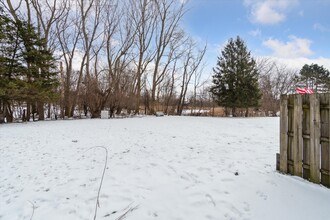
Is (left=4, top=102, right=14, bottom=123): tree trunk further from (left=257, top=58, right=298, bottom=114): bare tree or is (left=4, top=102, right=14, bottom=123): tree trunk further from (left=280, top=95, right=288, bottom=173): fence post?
(left=257, top=58, right=298, bottom=114): bare tree

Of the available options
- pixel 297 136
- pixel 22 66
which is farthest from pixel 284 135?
pixel 22 66

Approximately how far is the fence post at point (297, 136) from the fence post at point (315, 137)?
16cm

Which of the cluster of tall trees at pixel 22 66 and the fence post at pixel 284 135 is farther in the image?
the cluster of tall trees at pixel 22 66

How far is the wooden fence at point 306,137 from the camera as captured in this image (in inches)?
107

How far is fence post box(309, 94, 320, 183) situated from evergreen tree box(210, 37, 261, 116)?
1693 centimetres

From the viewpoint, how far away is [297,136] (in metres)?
3.02

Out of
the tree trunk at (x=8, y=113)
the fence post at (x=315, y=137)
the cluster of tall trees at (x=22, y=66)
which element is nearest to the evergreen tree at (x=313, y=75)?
the cluster of tall trees at (x=22, y=66)

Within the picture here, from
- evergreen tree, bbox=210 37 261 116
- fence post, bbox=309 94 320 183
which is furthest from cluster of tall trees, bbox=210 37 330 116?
fence post, bbox=309 94 320 183

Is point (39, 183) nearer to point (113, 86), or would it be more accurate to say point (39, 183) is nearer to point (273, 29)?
point (113, 86)

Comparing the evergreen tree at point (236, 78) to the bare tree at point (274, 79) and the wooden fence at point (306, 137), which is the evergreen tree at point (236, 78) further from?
the wooden fence at point (306, 137)

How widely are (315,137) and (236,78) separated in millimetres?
17681

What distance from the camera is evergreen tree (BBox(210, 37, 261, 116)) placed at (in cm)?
1908

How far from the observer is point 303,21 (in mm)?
12336

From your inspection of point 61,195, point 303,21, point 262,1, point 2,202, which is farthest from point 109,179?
point 303,21
